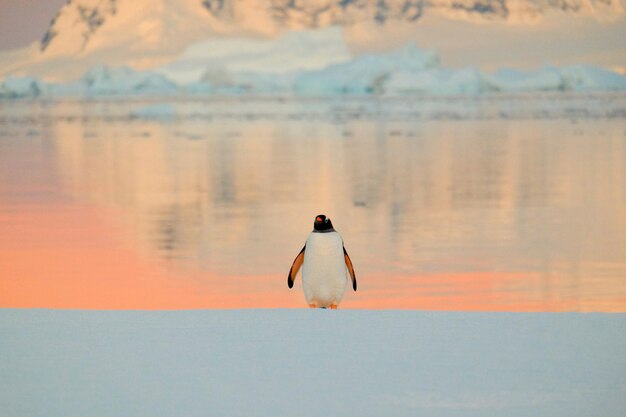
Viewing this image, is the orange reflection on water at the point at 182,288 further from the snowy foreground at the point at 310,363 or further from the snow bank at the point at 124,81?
the snow bank at the point at 124,81

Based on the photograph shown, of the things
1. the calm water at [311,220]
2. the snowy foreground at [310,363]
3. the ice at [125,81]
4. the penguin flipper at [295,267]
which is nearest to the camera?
the snowy foreground at [310,363]

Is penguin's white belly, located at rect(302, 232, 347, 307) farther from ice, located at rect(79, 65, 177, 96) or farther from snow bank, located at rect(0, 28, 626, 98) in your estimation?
ice, located at rect(79, 65, 177, 96)

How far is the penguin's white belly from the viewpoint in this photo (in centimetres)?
518

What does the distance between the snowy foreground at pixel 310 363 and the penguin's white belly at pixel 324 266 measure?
18.0 inches

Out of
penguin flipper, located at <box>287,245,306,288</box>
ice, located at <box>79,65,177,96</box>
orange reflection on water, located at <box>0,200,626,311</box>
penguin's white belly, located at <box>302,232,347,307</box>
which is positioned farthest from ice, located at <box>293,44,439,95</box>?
penguin's white belly, located at <box>302,232,347,307</box>

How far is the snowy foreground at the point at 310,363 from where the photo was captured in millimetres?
3385

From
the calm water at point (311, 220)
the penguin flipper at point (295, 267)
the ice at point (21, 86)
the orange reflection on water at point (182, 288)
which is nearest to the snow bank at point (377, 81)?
the ice at point (21, 86)

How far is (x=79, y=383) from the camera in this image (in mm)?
3633

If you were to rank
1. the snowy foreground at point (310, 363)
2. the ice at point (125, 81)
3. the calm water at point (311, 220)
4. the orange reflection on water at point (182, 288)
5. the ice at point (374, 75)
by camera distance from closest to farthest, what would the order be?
1. the snowy foreground at point (310, 363)
2. the orange reflection on water at point (182, 288)
3. the calm water at point (311, 220)
4. the ice at point (374, 75)
5. the ice at point (125, 81)

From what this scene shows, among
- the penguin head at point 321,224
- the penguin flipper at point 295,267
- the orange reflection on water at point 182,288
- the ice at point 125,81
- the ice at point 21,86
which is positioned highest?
the ice at point 125,81

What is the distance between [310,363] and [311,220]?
27.2 feet

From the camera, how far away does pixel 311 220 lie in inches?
478

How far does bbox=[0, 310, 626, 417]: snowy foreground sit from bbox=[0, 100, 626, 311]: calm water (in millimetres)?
2900

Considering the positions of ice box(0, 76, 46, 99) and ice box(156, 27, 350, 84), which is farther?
ice box(156, 27, 350, 84)
